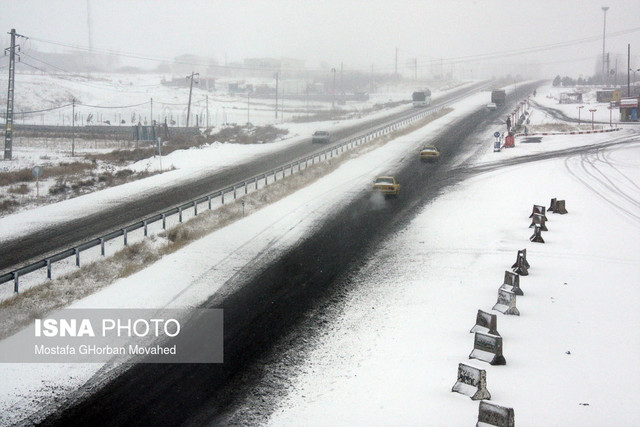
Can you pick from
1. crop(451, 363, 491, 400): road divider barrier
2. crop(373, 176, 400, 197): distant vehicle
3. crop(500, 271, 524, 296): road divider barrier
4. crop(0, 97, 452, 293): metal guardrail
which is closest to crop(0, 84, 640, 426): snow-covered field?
crop(451, 363, 491, 400): road divider barrier

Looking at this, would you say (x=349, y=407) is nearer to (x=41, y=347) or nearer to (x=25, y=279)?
(x=41, y=347)

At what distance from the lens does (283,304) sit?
19.3 m

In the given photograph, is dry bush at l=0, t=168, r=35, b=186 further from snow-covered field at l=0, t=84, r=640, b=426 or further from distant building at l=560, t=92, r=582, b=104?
distant building at l=560, t=92, r=582, b=104

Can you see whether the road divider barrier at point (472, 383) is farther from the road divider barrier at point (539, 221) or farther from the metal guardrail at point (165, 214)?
the road divider barrier at point (539, 221)

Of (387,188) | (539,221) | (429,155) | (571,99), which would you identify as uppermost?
(571,99)

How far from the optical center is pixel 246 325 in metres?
17.7

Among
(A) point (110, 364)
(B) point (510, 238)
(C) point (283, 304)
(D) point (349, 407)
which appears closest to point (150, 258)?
(C) point (283, 304)

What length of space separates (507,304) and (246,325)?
793cm

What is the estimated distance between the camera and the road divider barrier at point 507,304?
18.1m

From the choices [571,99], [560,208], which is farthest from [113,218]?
[571,99]

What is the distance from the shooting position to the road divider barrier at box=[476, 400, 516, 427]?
11.3 metres

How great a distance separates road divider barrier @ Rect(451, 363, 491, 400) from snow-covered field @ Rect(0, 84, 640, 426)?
23 cm

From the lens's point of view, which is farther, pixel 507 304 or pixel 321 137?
pixel 321 137

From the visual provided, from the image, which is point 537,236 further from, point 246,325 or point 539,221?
point 246,325
